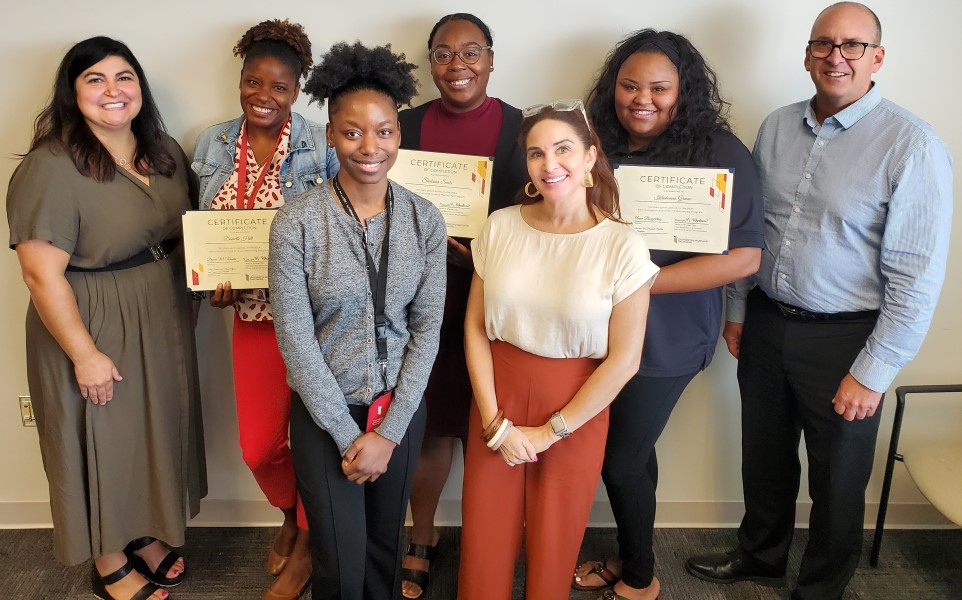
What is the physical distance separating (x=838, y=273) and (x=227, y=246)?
6.25 ft

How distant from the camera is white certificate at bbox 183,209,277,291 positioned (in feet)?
6.87

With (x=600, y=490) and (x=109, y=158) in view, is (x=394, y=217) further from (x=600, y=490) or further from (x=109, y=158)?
(x=600, y=490)

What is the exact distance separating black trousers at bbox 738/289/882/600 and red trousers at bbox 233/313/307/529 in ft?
5.39

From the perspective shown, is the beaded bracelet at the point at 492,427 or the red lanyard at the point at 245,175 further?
the red lanyard at the point at 245,175

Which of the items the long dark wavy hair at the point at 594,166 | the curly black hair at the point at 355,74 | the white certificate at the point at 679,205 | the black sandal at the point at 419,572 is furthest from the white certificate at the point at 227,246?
the black sandal at the point at 419,572

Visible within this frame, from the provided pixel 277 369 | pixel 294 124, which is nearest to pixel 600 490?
pixel 277 369

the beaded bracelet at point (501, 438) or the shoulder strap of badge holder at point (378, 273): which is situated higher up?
the shoulder strap of badge holder at point (378, 273)

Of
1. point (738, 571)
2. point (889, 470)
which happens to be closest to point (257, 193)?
point (738, 571)

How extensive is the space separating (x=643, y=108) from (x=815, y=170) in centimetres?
59

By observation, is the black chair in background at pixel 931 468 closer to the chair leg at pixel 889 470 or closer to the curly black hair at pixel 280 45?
the chair leg at pixel 889 470

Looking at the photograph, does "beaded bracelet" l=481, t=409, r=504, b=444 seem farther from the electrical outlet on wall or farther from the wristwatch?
the electrical outlet on wall

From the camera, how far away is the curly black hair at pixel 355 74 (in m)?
1.65

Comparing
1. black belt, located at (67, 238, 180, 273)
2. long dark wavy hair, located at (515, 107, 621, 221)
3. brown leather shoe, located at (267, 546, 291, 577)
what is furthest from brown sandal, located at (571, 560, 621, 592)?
black belt, located at (67, 238, 180, 273)

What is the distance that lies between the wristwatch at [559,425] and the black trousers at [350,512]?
0.38 metres
